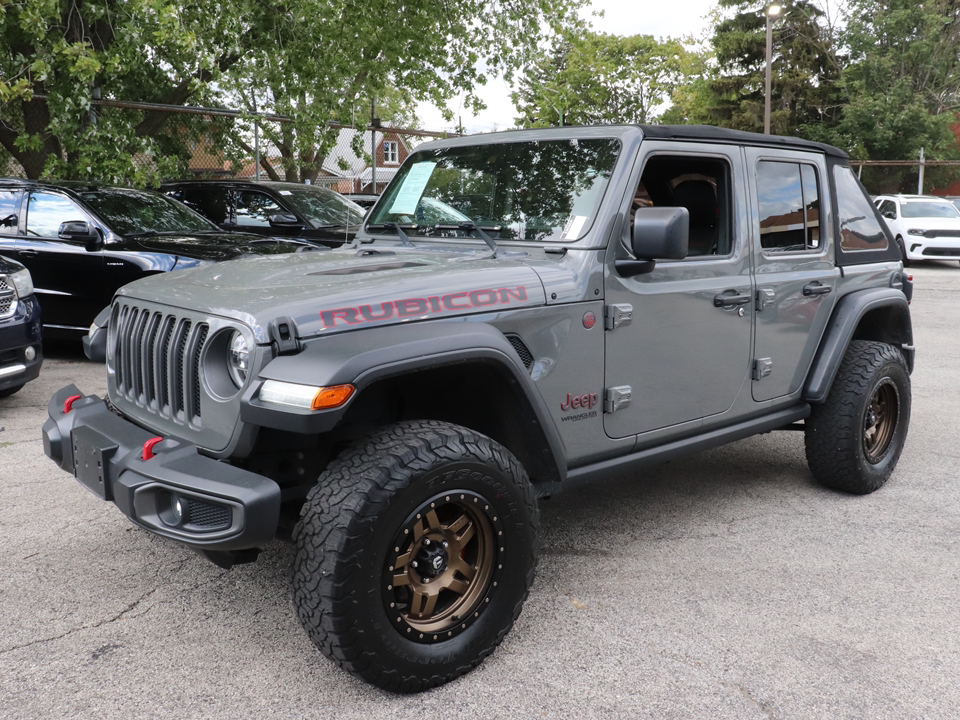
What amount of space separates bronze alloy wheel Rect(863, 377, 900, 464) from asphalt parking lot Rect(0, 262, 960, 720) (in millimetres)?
242

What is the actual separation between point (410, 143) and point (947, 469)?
617 inches

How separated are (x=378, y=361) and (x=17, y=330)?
4.24 metres

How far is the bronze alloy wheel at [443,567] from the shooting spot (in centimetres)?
275

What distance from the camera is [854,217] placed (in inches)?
189

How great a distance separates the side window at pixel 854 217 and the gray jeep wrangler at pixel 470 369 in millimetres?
49

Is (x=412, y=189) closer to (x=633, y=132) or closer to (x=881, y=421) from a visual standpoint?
(x=633, y=132)

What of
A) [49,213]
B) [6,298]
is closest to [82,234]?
[49,213]

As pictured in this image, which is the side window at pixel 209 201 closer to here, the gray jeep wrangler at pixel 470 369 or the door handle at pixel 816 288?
the gray jeep wrangler at pixel 470 369

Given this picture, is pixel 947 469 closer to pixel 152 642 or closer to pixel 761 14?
pixel 152 642

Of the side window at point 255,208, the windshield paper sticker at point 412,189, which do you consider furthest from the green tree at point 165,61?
the windshield paper sticker at point 412,189

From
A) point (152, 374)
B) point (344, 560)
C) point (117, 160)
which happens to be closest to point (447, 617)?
point (344, 560)

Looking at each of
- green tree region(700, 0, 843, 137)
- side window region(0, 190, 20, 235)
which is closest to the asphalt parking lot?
side window region(0, 190, 20, 235)

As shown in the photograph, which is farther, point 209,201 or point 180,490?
point 209,201

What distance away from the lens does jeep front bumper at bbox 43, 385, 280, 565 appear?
8.32 ft
